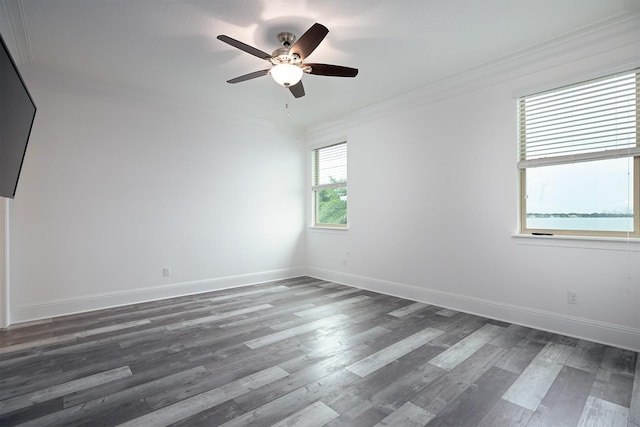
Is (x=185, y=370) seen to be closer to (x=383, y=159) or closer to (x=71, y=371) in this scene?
(x=71, y=371)

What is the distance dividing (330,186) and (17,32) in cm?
407

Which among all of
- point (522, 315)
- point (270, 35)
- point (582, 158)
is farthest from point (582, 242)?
point (270, 35)

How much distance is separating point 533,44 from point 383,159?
2.07 m

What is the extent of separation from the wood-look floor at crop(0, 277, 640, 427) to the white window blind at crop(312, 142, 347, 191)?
247 cm

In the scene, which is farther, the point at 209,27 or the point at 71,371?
the point at 209,27

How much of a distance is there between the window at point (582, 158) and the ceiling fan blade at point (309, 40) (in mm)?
2252

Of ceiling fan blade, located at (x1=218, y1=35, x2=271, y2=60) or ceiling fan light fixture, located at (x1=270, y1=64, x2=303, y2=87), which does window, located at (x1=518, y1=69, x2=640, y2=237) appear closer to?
ceiling fan light fixture, located at (x1=270, y1=64, x2=303, y2=87)

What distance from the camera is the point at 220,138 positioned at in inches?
191

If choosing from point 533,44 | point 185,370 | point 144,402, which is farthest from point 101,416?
point 533,44

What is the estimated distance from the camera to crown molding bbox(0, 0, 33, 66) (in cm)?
243

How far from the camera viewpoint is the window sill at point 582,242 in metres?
2.64

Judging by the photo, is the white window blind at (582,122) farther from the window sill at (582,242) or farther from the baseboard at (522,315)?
the baseboard at (522,315)

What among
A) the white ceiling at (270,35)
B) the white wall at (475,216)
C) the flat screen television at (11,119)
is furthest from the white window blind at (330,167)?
the flat screen television at (11,119)

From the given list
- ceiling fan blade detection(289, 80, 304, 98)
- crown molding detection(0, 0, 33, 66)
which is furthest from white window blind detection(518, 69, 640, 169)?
crown molding detection(0, 0, 33, 66)
